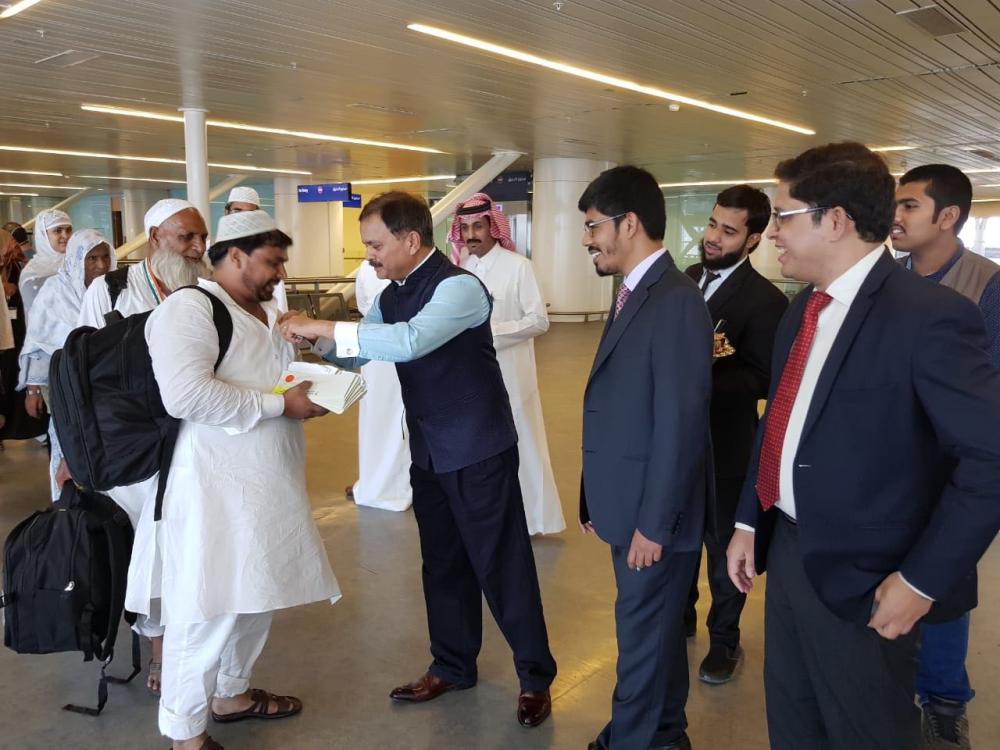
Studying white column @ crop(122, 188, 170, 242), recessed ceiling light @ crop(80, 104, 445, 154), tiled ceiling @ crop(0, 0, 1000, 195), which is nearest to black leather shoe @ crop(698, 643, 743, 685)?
tiled ceiling @ crop(0, 0, 1000, 195)

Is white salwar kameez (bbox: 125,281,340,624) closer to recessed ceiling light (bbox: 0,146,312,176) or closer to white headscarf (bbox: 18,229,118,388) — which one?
white headscarf (bbox: 18,229,118,388)

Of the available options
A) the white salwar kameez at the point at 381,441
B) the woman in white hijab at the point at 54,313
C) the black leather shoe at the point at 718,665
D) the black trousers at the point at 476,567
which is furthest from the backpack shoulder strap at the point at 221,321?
the white salwar kameez at the point at 381,441

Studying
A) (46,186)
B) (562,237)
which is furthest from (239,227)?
(46,186)

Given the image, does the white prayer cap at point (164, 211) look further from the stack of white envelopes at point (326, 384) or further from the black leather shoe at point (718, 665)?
the black leather shoe at point (718, 665)

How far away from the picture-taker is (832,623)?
1661 millimetres

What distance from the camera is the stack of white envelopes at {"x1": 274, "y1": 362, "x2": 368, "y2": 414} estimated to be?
7.62 ft

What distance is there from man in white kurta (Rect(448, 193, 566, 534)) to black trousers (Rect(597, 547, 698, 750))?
206 cm

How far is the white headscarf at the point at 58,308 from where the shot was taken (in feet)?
14.4

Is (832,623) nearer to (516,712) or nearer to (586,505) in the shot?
(586,505)

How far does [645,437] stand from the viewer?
210cm

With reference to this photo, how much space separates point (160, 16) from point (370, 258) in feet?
16.1

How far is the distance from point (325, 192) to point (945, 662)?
19.3 metres

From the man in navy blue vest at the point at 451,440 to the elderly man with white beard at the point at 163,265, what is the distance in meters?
0.80

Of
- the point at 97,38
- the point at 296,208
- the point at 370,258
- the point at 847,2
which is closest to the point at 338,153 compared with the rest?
the point at 296,208
